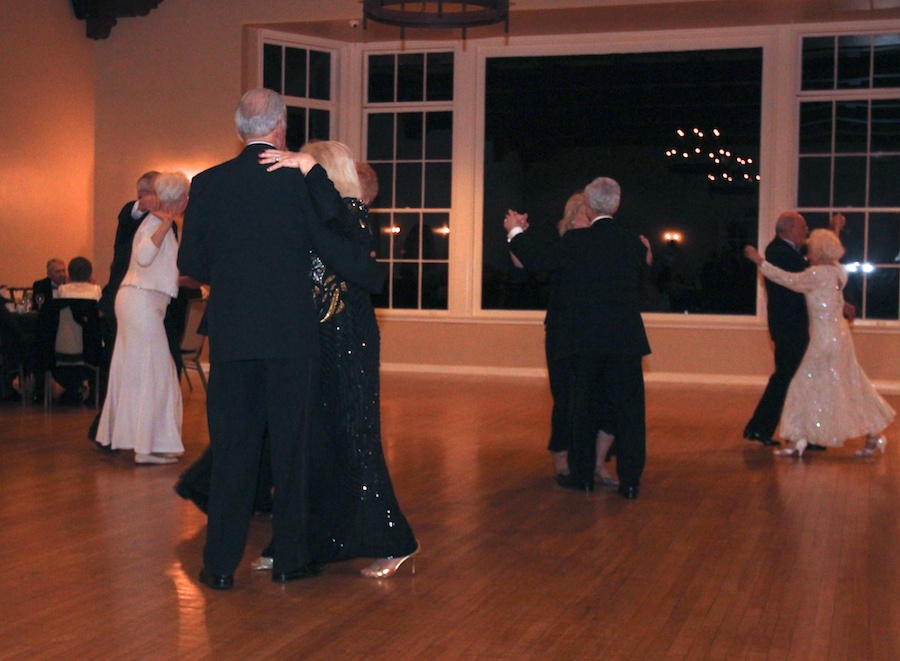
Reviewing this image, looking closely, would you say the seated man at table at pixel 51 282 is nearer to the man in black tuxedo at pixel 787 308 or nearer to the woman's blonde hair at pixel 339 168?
the man in black tuxedo at pixel 787 308

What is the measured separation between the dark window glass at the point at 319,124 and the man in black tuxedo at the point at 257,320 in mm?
9029

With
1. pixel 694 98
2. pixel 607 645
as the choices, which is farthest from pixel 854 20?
pixel 607 645

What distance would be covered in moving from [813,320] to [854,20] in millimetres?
5660

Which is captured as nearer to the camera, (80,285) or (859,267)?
(80,285)

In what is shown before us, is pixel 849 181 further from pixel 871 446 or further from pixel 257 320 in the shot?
pixel 257 320

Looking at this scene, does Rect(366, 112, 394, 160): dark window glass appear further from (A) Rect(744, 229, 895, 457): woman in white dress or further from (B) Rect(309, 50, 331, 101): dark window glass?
(A) Rect(744, 229, 895, 457): woman in white dress

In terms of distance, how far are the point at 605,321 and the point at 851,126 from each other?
287 inches

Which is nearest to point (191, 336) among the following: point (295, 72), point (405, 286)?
point (405, 286)

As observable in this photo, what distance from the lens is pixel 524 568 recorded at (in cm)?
380

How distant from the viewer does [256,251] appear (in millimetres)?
3293

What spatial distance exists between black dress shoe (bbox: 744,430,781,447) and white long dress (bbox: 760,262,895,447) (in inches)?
17.0

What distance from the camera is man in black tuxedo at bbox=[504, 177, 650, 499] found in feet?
16.6

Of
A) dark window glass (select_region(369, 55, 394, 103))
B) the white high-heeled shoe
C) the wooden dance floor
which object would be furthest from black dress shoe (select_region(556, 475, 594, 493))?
dark window glass (select_region(369, 55, 394, 103))

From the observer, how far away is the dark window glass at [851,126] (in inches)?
440
